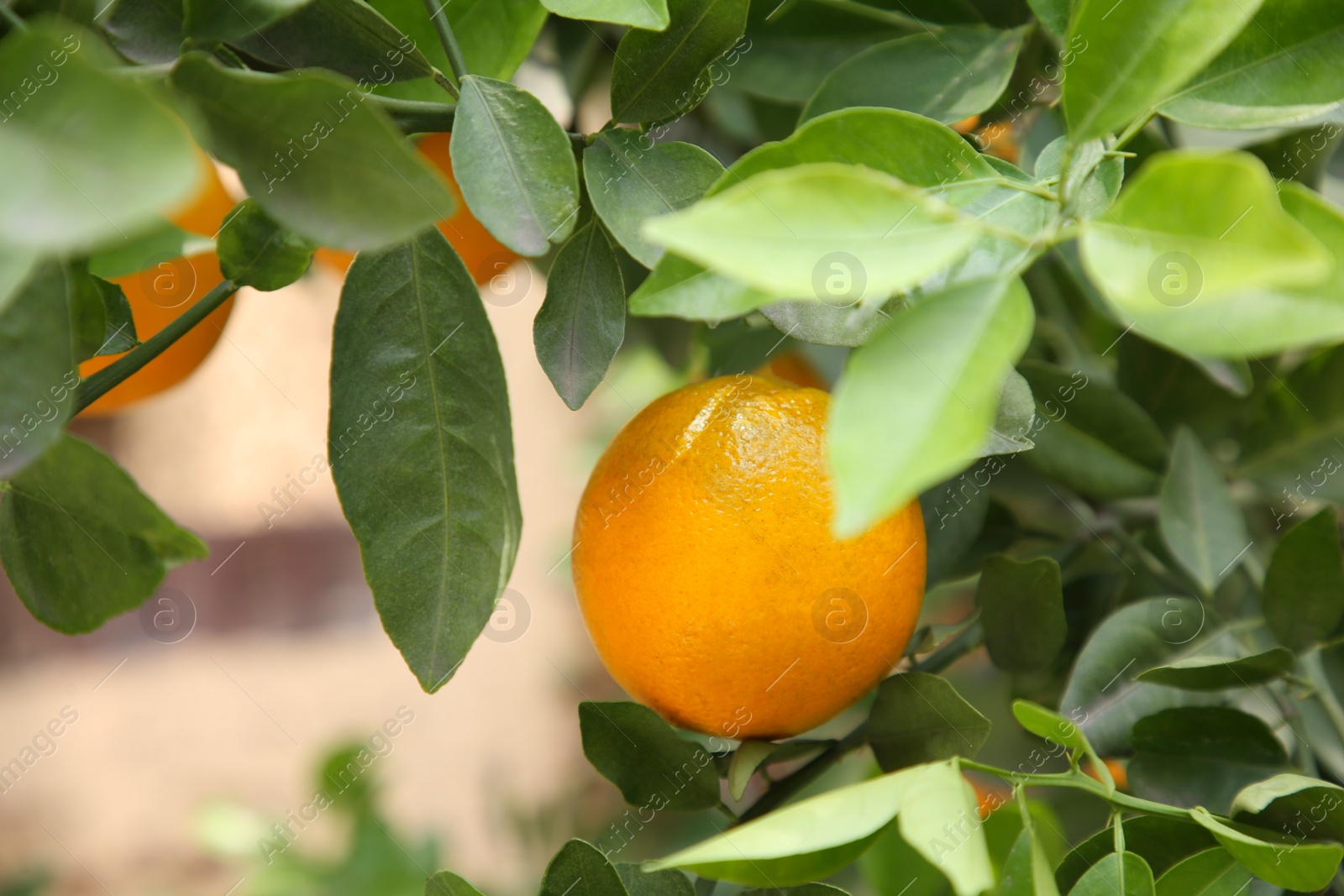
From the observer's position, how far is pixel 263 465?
77.9 inches

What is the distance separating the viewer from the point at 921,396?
0.61 feet

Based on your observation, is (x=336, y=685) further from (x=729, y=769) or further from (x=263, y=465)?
(x=729, y=769)

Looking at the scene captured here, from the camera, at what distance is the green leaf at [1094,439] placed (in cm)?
48

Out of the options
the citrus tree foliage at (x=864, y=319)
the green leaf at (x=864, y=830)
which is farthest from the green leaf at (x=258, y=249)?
the green leaf at (x=864, y=830)

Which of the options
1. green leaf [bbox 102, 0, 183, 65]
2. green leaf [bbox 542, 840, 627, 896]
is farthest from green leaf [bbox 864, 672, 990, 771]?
green leaf [bbox 102, 0, 183, 65]

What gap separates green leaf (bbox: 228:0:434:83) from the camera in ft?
1.05

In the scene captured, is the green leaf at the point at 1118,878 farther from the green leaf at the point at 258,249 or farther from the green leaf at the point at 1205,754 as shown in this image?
the green leaf at the point at 258,249

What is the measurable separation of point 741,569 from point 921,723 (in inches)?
3.8

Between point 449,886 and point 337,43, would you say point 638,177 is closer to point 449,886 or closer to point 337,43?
point 337,43

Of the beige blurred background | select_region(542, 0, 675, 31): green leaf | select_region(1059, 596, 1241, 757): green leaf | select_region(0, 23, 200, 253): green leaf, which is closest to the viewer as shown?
select_region(0, 23, 200, 253): green leaf

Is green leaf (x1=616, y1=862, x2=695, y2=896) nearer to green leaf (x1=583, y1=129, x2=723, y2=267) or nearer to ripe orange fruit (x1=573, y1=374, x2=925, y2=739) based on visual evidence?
ripe orange fruit (x1=573, y1=374, x2=925, y2=739)

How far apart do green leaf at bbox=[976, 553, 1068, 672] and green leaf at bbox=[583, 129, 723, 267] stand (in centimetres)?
21

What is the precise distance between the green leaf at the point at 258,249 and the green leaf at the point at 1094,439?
326mm

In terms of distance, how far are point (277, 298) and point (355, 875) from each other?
1.28 meters
